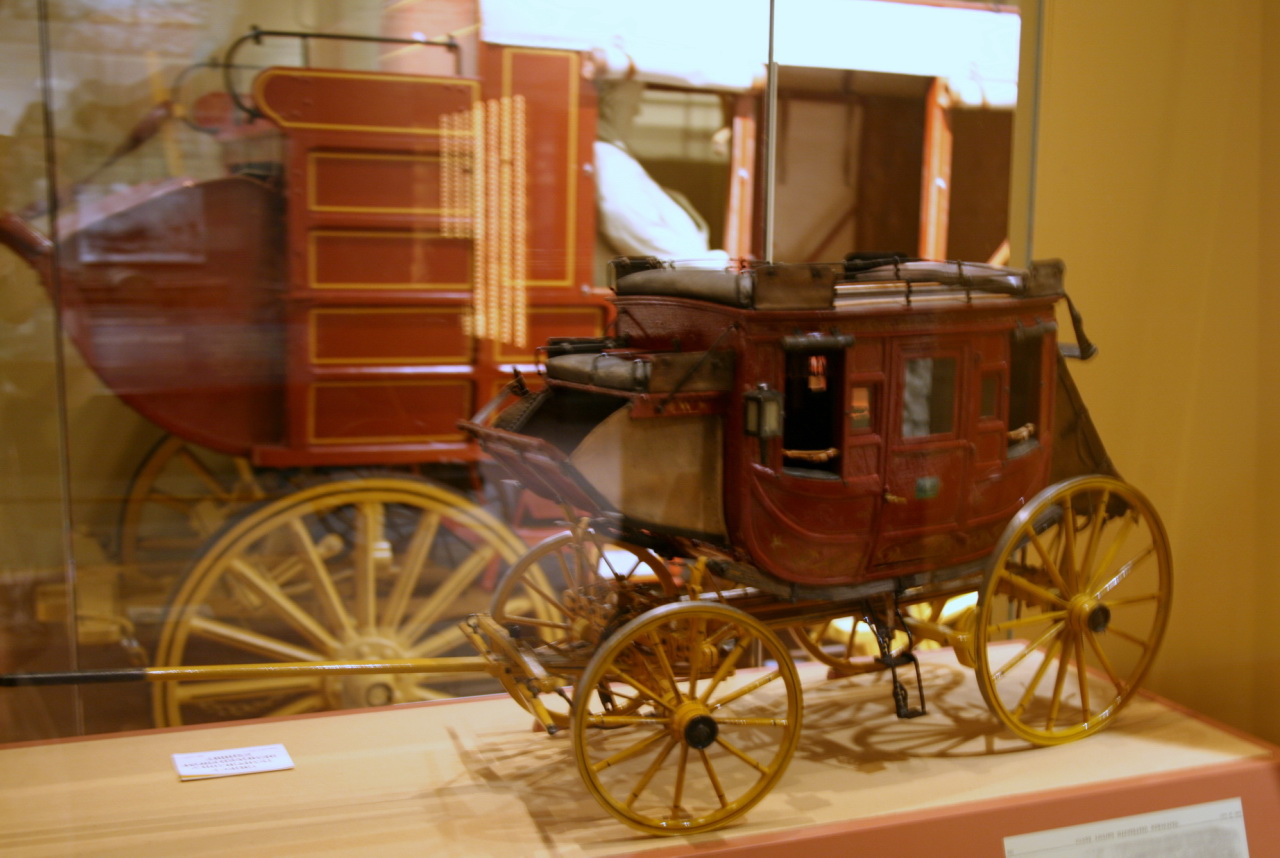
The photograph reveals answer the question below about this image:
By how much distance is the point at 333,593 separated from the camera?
3162 millimetres

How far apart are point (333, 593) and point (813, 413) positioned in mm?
1470

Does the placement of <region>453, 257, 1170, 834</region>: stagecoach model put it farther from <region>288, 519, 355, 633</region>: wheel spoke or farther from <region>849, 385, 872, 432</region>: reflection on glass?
<region>288, 519, 355, 633</region>: wheel spoke

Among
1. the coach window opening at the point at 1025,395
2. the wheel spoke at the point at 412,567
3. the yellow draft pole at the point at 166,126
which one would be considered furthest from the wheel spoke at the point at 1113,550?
the yellow draft pole at the point at 166,126

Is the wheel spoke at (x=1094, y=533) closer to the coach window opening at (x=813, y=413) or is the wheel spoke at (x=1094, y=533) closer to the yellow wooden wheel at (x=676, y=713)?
the coach window opening at (x=813, y=413)

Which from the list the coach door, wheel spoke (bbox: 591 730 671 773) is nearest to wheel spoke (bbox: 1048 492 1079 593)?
the coach door

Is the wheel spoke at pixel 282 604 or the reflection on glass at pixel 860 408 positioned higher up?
the reflection on glass at pixel 860 408

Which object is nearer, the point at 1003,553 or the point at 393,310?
the point at 1003,553

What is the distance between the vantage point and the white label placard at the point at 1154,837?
2.37 m

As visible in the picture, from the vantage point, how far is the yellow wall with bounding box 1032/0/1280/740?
9.29 ft

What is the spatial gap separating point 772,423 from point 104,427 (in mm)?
1690

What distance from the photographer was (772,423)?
2205mm

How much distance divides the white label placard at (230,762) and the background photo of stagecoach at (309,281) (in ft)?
1.75

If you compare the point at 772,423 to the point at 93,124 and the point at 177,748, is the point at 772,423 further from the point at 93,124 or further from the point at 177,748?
the point at 93,124

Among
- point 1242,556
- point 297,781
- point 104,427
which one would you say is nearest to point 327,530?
point 104,427
